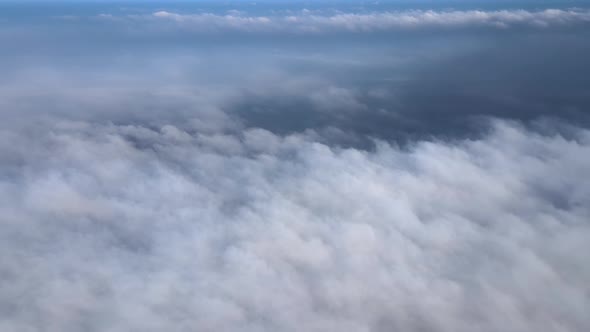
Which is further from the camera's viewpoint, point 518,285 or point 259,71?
point 259,71

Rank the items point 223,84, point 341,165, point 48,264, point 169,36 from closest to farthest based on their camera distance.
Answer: point 48,264
point 341,165
point 223,84
point 169,36

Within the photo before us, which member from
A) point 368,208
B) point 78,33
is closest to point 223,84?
point 368,208

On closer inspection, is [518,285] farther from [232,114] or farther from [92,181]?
[232,114]

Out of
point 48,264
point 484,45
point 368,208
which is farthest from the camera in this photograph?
point 484,45

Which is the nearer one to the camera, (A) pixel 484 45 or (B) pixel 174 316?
(B) pixel 174 316

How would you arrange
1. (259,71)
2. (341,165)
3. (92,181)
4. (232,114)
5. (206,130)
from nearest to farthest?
(92,181), (341,165), (206,130), (232,114), (259,71)

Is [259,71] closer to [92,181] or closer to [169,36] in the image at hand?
[92,181]

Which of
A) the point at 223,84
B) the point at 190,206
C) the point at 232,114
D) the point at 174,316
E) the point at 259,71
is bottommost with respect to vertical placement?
the point at 174,316

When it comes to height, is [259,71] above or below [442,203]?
above

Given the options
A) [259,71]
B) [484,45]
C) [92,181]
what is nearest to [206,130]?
[92,181]
